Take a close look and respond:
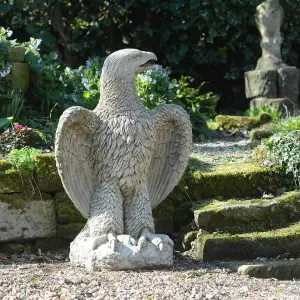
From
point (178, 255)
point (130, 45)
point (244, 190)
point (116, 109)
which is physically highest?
point (130, 45)

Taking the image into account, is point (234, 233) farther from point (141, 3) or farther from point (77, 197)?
point (141, 3)

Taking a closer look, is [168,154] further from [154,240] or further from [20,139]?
[20,139]

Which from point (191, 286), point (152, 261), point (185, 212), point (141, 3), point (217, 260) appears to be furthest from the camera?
point (141, 3)

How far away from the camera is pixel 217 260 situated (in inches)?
219

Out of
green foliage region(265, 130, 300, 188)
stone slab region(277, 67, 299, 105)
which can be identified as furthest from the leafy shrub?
stone slab region(277, 67, 299, 105)

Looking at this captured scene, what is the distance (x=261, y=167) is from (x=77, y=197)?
1874mm

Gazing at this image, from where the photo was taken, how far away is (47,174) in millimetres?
6023

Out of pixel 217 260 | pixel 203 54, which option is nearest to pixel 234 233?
pixel 217 260

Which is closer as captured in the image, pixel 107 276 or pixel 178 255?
pixel 107 276

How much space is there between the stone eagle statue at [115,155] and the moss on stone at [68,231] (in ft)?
2.42

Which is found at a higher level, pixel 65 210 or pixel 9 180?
pixel 9 180

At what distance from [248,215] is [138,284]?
1460mm

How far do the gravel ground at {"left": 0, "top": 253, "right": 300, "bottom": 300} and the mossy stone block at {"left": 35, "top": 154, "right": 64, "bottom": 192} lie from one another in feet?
2.92

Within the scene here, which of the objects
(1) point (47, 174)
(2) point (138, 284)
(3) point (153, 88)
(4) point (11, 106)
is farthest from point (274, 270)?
(3) point (153, 88)
